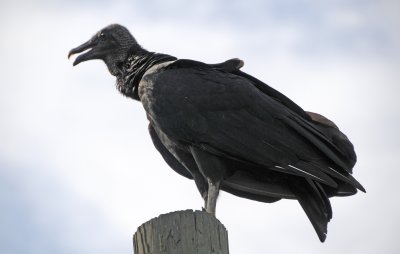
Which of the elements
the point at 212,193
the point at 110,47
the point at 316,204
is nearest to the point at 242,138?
the point at 212,193

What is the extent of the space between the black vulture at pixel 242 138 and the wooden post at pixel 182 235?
1.42 metres

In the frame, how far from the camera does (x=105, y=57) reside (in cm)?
664

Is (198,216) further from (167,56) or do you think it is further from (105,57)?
(105,57)

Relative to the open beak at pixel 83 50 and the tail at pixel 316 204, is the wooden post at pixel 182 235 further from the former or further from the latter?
the open beak at pixel 83 50

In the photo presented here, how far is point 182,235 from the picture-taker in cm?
386

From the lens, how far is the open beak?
6473 mm

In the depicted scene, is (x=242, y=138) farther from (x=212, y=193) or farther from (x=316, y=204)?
(x=316, y=204)

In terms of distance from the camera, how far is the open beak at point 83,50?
647 cm

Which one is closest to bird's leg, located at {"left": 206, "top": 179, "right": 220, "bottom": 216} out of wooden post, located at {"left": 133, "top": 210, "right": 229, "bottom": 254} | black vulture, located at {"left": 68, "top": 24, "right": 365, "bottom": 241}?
black vulture, located at {"left": 68, "top": 24, "right": 365, "bottom": 241}

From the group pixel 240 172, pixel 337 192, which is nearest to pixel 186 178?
pixel 240 172

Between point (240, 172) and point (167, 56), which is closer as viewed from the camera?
point (240, 172)

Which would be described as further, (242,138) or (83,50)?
(83,50)

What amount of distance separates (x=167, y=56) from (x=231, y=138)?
102 cm

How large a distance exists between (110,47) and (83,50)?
0.23 metres
